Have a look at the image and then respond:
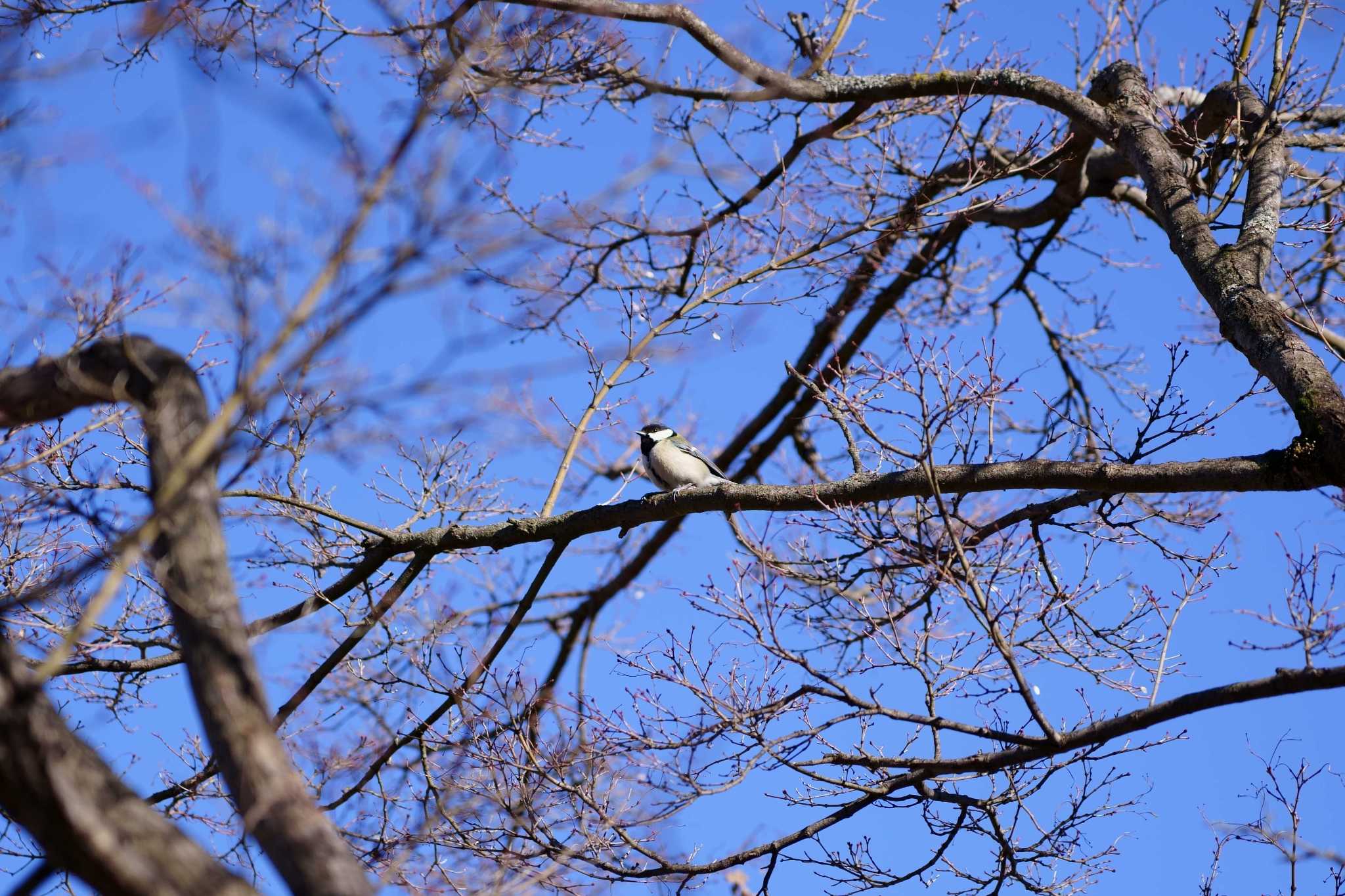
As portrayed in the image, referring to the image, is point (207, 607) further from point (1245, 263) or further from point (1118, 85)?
point (1118, 85)

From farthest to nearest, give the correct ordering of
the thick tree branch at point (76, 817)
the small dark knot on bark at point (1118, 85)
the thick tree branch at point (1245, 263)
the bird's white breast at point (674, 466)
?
the bird's white breast at point (674, 466) → the small dark knot on bark at point (1118, 85) → the thick tree branch at point (1245, 263) → the thick tree branch at point (76, 817)

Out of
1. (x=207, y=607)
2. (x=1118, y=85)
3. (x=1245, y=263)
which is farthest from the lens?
(x=1118, y=85)

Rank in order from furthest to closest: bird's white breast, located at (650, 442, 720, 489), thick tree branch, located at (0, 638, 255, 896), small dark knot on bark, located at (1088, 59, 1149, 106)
→ bird's white breast, located at (650, 442, 720, 489)
small dark knot on bark, located at (1088, 59, 1149, 106)
thick tree branch, located at (0, 638, 255, 896)

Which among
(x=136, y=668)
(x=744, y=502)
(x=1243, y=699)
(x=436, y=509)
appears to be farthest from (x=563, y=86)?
(x=1243, y=699)

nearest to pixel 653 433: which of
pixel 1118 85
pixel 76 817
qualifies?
pixel 1118 85

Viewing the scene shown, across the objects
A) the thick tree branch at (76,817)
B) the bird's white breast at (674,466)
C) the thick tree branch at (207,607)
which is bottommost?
the thick tree branch at (76,817)

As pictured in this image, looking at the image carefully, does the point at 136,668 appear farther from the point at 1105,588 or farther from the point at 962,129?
the point at 962,129

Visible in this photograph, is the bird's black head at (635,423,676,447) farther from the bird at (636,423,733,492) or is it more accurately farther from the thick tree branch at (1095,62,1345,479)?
the thick tree branch at (1095,62,1345,479)

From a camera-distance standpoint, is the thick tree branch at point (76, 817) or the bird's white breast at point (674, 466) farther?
the bird's white breast at point (674, 466)

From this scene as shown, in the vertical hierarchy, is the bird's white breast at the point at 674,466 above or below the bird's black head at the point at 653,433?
below

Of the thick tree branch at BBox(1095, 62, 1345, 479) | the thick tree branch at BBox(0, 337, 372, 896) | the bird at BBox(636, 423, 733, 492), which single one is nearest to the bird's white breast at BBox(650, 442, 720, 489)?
the bird at BBox(636, 423, 733, 492)

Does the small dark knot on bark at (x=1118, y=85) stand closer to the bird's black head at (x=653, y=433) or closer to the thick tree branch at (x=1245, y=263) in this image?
the thick tree branch at (x=1245, y=263)

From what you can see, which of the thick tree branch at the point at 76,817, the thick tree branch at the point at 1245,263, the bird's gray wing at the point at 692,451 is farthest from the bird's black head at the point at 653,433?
the thick tree branch at the point at 76,817

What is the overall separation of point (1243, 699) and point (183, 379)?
123 inches
